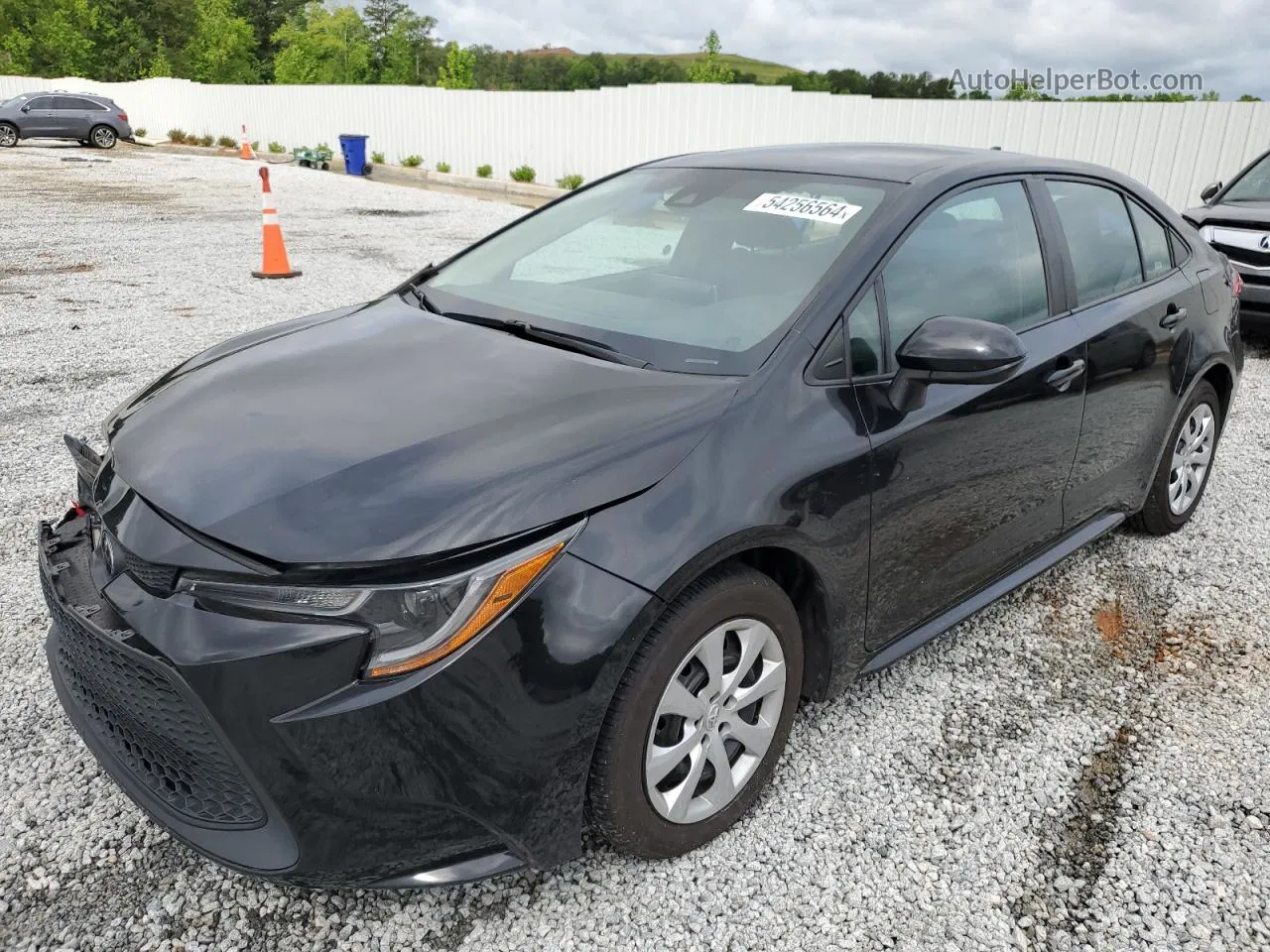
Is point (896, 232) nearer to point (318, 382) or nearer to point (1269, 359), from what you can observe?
point (318, 382)

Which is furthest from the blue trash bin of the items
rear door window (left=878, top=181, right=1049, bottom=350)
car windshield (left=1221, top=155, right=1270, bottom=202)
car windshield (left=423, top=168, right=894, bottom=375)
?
rear door window (left=878, top=181, right=1049, bottom=350)

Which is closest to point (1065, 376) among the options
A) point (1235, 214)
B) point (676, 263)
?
point (676, 263)

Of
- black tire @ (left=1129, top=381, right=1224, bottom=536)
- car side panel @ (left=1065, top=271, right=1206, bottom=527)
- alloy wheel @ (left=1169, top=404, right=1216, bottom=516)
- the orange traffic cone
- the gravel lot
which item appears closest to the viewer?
the gravel lot

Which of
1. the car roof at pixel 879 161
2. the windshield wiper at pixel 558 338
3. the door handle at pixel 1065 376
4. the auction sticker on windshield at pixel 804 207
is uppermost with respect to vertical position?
the car roof at pixel 879 161

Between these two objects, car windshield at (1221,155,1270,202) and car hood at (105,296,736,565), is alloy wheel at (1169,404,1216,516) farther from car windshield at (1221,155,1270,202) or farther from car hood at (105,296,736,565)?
car windshield at (1221,155,1270,202)

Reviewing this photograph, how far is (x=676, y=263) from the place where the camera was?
303cm

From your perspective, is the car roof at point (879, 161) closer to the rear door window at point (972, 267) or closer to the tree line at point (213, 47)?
the rear door window at point (972, 267)

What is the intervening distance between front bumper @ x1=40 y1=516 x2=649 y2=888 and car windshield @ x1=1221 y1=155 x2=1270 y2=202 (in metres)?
8.49

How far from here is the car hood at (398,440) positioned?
1.91 m

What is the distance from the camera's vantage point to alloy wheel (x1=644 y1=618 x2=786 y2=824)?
2199mm

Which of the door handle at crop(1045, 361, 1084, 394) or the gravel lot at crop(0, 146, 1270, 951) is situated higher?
the door handle at crop(1045, 361, 1084, 394)

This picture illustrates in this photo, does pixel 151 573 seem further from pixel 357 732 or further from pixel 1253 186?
pixel 1253 186

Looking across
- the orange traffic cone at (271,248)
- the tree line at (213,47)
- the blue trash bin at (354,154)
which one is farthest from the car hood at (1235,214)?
the tree line at (213,47)

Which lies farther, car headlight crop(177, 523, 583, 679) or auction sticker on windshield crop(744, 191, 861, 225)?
auction sticker on windshield crop(744, 191, 861, 225)
